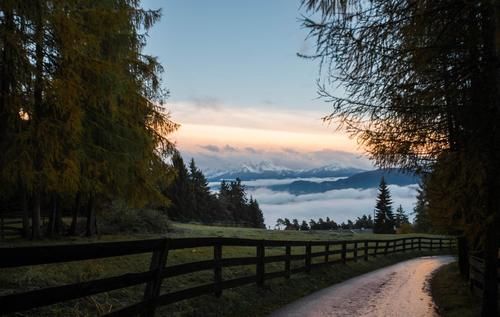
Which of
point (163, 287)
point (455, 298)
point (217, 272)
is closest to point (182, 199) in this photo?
point (455, 298)

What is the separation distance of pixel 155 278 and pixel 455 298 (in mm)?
8038

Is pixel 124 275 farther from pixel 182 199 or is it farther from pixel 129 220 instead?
pixel 182 199

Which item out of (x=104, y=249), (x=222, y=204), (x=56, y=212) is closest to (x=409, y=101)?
(x=104, y=249)

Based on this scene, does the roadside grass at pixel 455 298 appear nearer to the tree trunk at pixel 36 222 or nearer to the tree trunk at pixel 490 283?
the tree trunk at pixel 490 283

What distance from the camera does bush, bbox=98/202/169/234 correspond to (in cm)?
2403

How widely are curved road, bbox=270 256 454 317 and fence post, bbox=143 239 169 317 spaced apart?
10.8 feet

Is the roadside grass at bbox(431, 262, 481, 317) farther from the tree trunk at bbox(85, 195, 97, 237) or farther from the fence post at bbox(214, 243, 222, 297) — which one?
the tree trunk at bbox(85, 195, 97, 237)

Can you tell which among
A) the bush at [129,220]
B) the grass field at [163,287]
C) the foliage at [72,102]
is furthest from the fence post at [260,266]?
the bush at [129,220]

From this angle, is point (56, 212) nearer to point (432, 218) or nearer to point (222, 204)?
point (432, 218)

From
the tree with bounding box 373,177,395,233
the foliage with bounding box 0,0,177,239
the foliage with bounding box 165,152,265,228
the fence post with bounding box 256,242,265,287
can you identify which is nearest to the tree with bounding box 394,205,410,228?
the tree with bounding box 373,177,395,233

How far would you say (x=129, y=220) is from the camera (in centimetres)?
2484

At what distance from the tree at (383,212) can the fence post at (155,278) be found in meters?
98.8

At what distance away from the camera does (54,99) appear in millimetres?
10188

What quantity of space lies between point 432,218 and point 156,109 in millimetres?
9941
